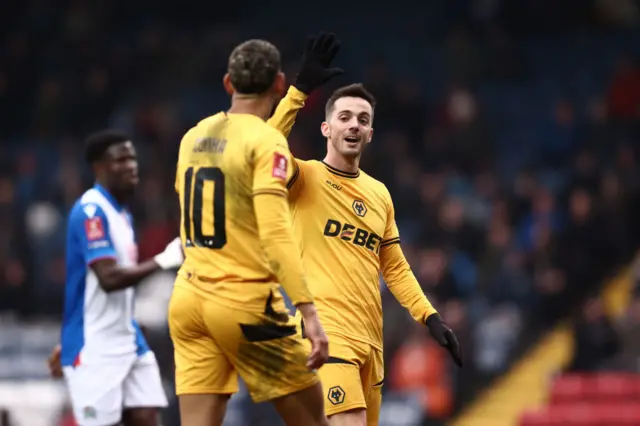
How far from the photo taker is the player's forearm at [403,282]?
762 centimetres

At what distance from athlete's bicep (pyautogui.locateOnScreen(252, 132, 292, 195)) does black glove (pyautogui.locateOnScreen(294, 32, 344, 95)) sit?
75cm

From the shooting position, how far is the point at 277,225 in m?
5.93

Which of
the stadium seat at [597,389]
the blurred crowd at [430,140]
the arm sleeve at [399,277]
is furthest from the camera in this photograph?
the blurred crowd at [430,140]

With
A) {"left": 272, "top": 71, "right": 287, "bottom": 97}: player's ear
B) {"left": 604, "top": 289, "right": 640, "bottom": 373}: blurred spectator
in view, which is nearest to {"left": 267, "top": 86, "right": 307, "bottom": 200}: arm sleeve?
{"left": 272, "top": 71, "right": 287, "bottom": 97}: player's ear

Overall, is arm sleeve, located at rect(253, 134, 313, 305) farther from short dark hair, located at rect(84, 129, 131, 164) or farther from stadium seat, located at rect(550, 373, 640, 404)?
stadium seat, located at rect(550, 373, 640, 404)

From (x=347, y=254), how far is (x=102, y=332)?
5.92 feet

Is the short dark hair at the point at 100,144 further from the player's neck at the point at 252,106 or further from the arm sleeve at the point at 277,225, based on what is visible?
the arm sleeve at the point at 277,225

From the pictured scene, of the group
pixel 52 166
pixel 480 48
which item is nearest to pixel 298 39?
pixel 480 48

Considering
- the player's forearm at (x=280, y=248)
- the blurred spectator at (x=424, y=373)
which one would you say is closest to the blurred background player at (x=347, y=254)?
the player's forearm at (x=280, y=248)

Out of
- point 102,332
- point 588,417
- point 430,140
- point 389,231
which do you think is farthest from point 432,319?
point 430,140

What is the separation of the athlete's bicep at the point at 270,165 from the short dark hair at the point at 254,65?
0.92 feet

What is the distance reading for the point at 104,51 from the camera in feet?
68.4

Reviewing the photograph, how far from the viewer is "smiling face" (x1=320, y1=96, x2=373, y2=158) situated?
736 centimetres

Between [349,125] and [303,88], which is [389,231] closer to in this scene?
[349,125]
